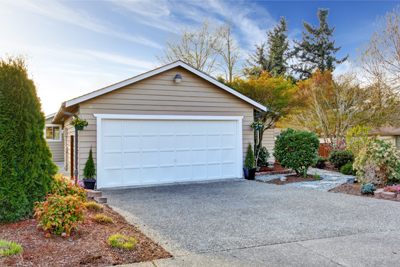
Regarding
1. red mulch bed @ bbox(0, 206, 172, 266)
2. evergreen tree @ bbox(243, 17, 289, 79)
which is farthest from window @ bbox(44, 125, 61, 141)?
evergreen tree @ bbox(243, 17, 289, 79)

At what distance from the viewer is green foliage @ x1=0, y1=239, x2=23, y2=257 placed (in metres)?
2.99

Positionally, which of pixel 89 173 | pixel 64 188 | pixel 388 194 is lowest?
pixel 388 194

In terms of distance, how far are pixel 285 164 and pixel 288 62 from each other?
79.3 feet

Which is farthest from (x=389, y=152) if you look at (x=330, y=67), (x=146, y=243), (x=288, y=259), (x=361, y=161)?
(x=330, y=67)

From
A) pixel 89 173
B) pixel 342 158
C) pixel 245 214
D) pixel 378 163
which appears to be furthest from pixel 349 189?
pixel 89 173

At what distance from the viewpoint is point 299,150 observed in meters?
10.2

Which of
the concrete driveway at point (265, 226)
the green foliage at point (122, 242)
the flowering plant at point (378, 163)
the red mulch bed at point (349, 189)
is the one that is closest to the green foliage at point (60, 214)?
the green foliage at point (122, 242)

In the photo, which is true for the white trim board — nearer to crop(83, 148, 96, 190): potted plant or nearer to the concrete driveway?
crop(83, 148, 96, 190): potted plant

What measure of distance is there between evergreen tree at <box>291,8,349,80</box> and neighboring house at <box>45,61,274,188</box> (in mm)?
23603

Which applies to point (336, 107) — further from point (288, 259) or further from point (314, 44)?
point (288, 259)

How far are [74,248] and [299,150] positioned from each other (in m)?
8.50

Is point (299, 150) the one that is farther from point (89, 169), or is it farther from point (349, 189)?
point (89, 169)

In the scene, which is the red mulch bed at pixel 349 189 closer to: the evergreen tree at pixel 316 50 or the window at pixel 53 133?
the window at pixel 53 133

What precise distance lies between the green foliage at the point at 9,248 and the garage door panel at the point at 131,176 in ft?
18.4
